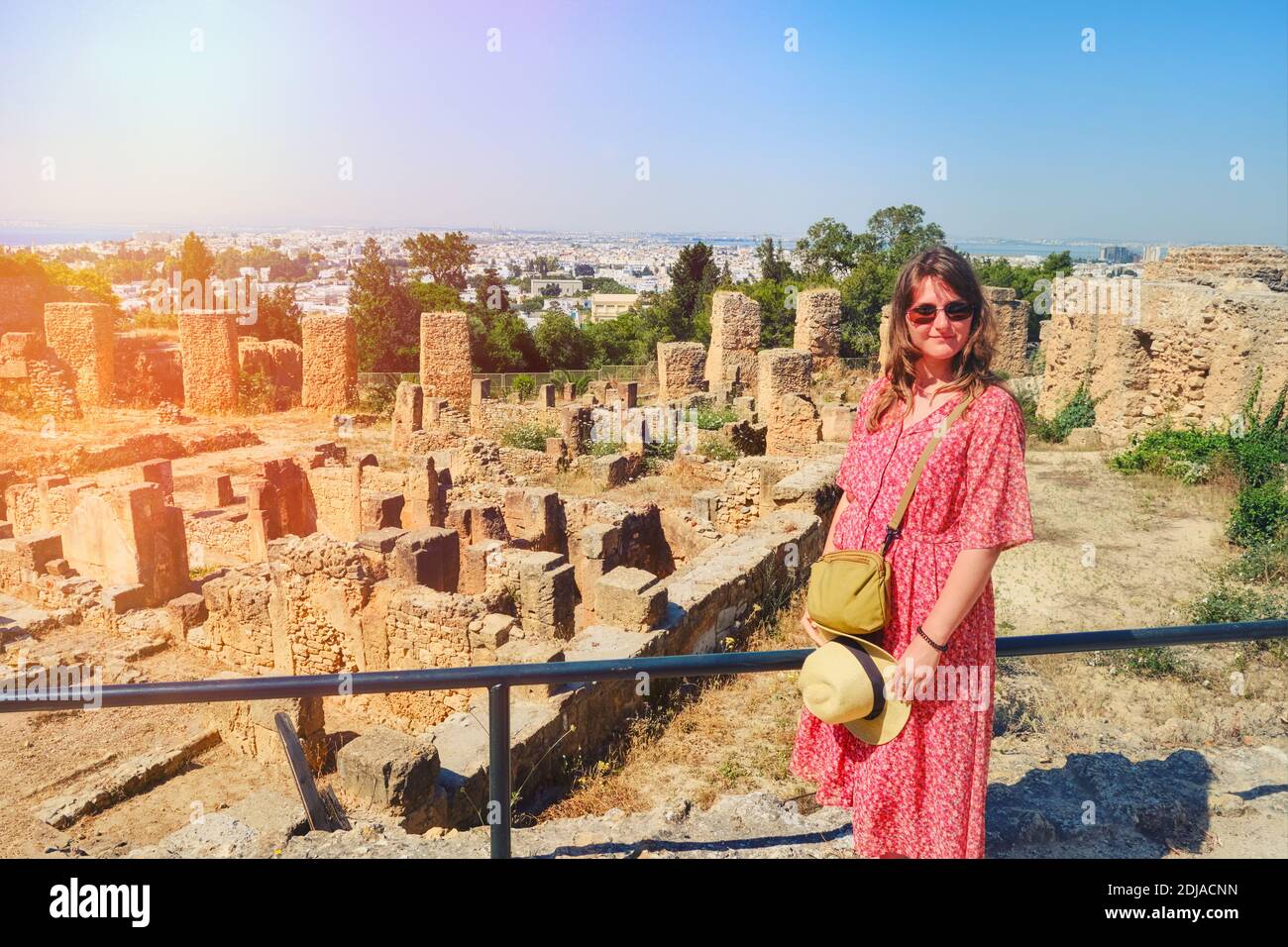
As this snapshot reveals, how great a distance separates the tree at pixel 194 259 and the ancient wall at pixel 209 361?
13.8 metres

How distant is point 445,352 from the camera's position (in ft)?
80.3

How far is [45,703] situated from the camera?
7.02 ft

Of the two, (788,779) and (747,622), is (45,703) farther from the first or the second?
(747,622)

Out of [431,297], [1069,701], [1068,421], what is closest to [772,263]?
[431,297]

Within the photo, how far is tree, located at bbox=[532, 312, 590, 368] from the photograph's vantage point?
36.9 metres

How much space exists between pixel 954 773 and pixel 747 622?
478cm

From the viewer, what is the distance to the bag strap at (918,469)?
226 centimetres

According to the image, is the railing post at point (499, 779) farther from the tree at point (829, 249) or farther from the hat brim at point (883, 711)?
the tree at point (829, 249)

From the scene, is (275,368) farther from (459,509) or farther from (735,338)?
(459,509)

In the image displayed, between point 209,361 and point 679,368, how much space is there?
14.2 metres

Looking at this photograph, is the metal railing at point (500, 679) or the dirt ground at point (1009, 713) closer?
the metal railing at point (500, 679)

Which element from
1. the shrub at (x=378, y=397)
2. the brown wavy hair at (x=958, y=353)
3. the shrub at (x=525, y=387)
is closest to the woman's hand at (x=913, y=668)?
the brown wavy hair at (x=958, y=353)

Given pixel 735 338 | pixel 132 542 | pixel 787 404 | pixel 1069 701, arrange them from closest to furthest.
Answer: pixel 1069 701, pixel 132 542, pixel 787 404, pixel 735 338
